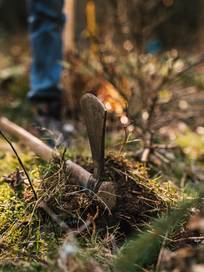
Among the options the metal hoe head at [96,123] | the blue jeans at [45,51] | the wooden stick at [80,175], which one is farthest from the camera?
the blue jeans at [45,51]

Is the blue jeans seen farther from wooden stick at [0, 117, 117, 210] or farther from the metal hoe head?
the metal hoe head

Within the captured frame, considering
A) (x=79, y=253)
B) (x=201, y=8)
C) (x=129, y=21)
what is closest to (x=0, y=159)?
(x=79, y=253)

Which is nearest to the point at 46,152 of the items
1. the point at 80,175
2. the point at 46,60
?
the point at 80,175

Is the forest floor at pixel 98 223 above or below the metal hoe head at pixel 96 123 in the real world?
below

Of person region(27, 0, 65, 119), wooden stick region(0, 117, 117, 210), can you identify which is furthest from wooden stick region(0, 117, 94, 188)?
person region(27, 0, 65, 119)

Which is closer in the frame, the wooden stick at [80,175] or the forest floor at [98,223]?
the forest floor at [98,223]

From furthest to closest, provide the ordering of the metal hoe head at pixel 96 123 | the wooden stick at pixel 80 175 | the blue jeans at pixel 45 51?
the blue jeans at pixel 45 51
the wooden stick at pixel 80 175
the metal hoe head at pixel 96 123

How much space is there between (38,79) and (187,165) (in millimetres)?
1251

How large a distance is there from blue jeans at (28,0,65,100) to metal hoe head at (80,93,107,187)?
1.73 metres

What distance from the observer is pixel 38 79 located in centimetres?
355

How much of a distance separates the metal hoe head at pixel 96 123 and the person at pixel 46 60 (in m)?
1.70

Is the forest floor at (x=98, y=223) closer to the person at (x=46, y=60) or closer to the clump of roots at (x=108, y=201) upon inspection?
the clump of roots at (x=108, y=201)

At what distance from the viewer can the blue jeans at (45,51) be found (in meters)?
3.49

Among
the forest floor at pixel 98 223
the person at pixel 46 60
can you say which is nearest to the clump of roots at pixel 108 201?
the forest floor at pixel 98 223
